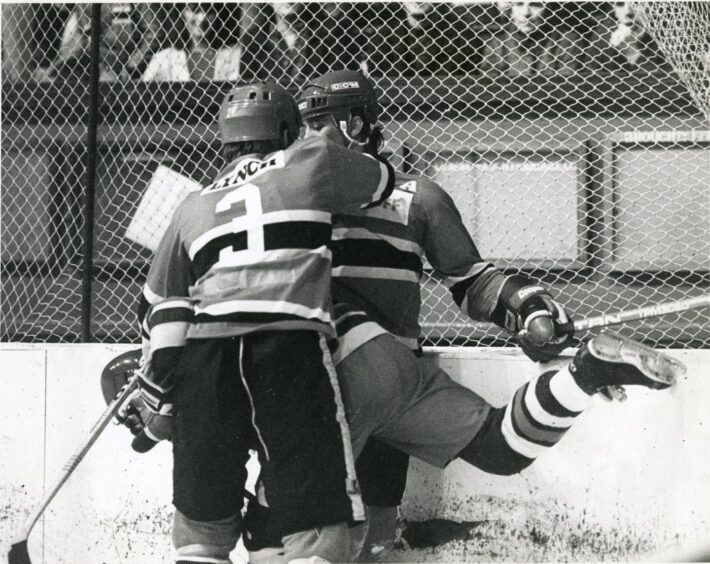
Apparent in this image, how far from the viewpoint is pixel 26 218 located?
4.68m

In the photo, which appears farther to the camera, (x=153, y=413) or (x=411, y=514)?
(x=411, y=514)

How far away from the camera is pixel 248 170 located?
295cm

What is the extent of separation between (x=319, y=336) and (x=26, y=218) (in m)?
2.27

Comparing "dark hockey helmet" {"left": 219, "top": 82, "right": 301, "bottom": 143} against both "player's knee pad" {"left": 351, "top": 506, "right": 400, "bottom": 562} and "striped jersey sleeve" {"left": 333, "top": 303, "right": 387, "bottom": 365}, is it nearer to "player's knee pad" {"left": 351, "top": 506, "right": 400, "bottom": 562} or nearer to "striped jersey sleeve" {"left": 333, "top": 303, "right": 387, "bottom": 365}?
"striped jersey sleeve" {"left": 333, "top": 303, "right": 387, "bottom": 365}

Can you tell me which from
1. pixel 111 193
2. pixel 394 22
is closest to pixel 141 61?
pixel 111 193

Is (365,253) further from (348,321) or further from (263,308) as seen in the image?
(263,308)

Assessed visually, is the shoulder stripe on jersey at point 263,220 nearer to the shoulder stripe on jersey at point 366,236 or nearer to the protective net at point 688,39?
the shoulder stripe on jersey at point 366,236

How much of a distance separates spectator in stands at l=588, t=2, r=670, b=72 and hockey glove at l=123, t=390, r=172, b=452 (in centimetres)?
211

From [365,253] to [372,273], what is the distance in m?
0.07

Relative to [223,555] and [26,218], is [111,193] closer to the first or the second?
[26,218]

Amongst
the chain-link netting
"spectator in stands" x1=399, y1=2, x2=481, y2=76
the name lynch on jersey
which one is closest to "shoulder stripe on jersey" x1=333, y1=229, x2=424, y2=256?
the name lynch on jersey

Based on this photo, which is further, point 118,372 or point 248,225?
point 118,372

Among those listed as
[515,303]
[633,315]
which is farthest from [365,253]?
[633,315]

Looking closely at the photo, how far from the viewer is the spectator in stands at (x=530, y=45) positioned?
4211 mm
